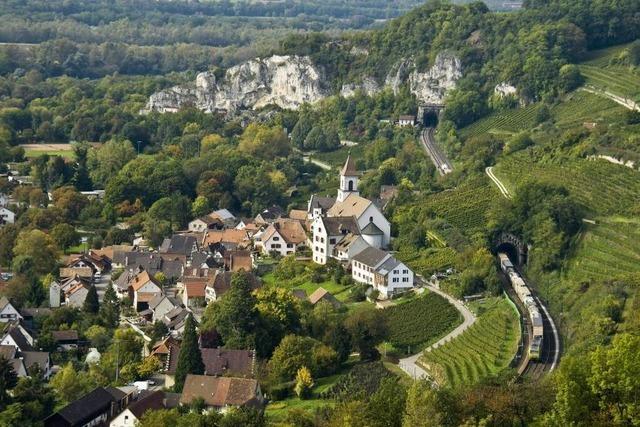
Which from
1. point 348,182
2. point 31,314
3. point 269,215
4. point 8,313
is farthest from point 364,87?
point 8,313

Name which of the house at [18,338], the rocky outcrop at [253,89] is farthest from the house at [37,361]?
the rocky outcrop at [253,89]

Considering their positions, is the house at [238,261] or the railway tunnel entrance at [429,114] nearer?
the house at [238,261]

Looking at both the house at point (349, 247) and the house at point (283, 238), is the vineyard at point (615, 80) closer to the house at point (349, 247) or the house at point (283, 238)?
the house at point (283, 238)

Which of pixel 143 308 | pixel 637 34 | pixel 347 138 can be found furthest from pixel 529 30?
pixel 143 308

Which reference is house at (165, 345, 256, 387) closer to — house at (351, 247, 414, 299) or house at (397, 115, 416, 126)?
house at (351, 247, 414, 299)

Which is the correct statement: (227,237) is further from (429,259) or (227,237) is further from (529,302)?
(529,302)

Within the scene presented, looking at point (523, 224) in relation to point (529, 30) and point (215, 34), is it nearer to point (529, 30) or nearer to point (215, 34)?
point (529, 30)

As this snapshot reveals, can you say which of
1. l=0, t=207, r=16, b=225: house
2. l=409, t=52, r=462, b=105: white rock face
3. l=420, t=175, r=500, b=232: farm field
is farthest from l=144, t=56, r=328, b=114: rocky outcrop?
l=420, t=175, r=500, b=232: farm field
